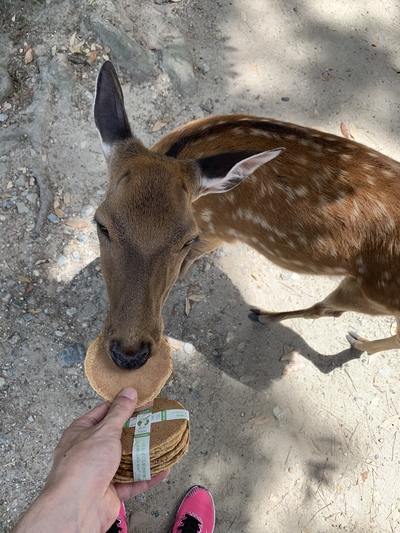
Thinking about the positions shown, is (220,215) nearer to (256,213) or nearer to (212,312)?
(256,213)

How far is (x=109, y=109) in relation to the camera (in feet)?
9.39

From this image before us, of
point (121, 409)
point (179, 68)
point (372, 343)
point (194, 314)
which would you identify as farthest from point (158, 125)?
→ point (121, 409)

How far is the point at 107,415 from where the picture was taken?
2312mm

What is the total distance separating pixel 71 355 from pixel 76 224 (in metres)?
1.12

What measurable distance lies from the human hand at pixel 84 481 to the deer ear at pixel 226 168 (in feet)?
4.49

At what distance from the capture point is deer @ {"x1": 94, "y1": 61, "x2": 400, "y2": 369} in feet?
7.82

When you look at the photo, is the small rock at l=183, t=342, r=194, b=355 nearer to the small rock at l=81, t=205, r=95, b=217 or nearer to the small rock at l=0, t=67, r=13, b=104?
the small rock at l=81, t=205, r=95, b=217

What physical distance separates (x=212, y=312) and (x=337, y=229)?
1511mm

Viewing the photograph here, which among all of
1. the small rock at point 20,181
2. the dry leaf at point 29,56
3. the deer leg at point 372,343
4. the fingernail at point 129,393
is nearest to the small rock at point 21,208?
the small rock at point 20,181

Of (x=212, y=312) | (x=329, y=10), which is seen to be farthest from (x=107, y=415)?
(x=329, y=10)

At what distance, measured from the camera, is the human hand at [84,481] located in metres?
2.03

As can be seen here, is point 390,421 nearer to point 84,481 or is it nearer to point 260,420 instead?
point 260,420

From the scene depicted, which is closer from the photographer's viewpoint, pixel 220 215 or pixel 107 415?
pixel 107 415

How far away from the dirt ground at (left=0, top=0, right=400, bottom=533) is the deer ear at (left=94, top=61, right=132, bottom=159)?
4.45 ft
